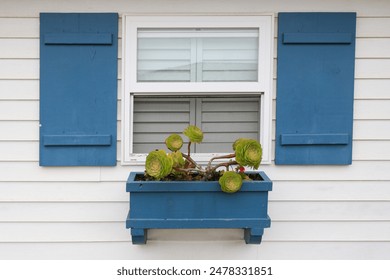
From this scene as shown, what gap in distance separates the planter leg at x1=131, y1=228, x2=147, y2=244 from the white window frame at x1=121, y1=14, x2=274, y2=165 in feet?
1.59

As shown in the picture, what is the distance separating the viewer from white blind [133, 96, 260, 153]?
2309mm

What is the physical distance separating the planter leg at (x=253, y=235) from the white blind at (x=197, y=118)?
18.8 inches

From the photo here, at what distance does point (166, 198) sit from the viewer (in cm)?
203

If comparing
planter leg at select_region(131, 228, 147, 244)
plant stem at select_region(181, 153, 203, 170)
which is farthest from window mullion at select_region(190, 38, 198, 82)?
planter leg at select_region(131, 228, 147, 244)

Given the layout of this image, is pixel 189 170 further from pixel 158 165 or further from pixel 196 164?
pixel 158 165

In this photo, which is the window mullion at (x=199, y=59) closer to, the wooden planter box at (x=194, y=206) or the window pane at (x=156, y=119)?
the window pane at (x=156, y=119)

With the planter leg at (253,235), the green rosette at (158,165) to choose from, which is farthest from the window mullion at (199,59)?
the planter leg at (253,235)

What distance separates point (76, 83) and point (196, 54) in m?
0.68

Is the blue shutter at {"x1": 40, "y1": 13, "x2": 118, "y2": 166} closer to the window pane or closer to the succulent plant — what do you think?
the window pane

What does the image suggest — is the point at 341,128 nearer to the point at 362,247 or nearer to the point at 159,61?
the point at 362,247

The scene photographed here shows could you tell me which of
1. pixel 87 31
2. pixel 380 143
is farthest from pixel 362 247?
pixel 87 31

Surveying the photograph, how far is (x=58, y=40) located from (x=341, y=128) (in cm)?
161

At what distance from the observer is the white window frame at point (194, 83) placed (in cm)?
222

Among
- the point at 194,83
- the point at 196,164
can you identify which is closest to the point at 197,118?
the point at 194,83
